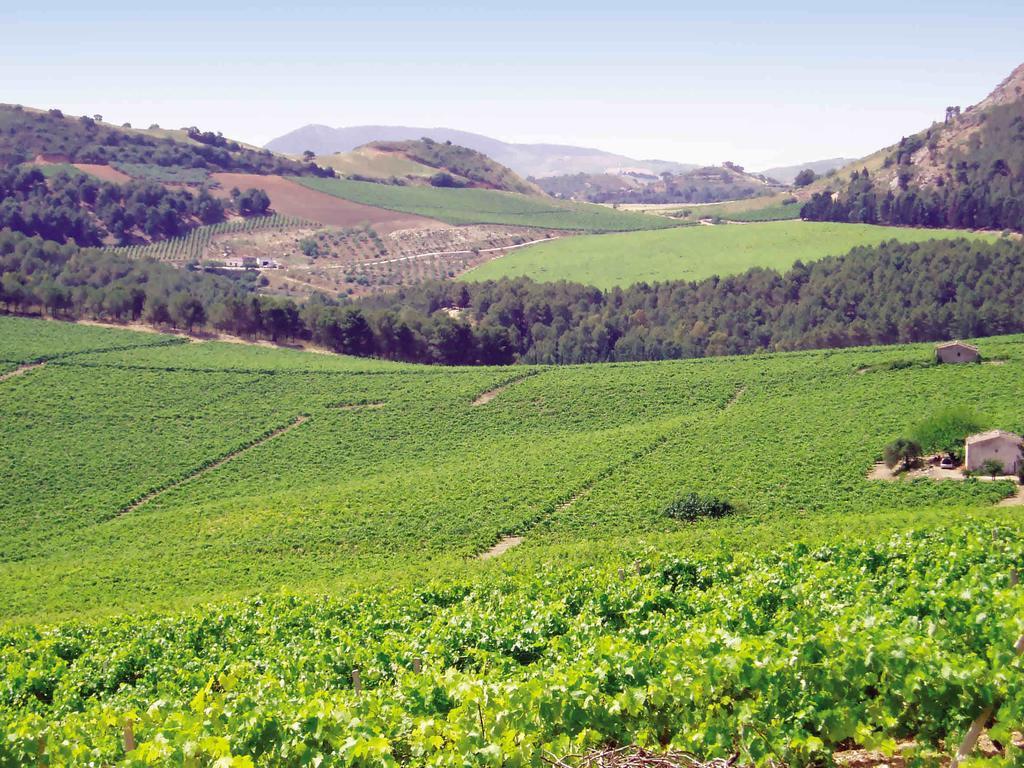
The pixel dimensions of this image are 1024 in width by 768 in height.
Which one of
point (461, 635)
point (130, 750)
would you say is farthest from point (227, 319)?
point (130, 750)

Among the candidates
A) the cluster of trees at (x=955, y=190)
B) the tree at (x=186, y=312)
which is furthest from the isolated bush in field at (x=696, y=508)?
the cluster of trees at (x=955, y=190)

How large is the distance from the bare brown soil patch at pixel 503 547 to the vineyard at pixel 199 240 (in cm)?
13602

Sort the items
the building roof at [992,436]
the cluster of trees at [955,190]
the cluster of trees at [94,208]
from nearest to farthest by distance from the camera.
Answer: the building roof at [992,436] < the cluster of trees at [955,190] < the cluster of trees at [94,208]

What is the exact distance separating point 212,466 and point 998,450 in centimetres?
4812

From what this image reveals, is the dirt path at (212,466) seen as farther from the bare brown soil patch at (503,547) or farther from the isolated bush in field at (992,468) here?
the isolated bush in field at (992,468)

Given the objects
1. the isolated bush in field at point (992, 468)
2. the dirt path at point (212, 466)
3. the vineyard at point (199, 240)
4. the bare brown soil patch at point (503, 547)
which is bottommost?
the dirt path at point (212, 466)

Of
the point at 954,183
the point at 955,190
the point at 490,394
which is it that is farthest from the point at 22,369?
the point at 954,183

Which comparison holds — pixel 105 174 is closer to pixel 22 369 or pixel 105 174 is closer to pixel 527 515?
pixel 22 369

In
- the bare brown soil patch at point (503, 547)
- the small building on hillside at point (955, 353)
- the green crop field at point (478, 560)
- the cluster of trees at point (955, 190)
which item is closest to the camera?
the green crop field at point (478, 560)

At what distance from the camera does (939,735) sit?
10.8 meters

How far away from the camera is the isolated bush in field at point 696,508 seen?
Answer: 143 ft

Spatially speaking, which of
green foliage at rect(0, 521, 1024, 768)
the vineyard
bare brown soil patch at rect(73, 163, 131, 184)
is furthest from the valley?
bare brown soil patch at rect(73, 163, 131, 184)

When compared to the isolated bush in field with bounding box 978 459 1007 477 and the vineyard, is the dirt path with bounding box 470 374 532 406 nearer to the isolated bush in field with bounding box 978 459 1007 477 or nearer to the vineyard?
the isolated bush in field with bounding box 978 459 1007 477

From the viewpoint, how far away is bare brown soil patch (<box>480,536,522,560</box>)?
1661 inches
